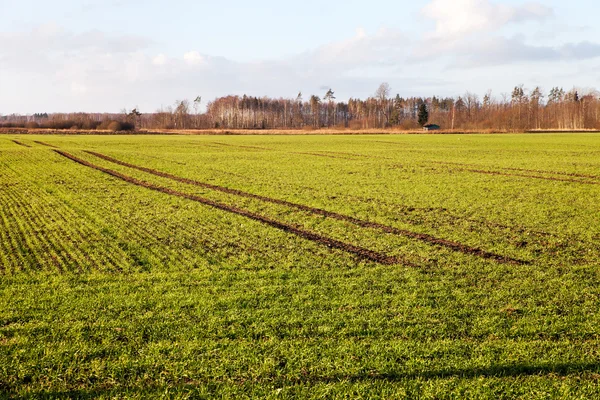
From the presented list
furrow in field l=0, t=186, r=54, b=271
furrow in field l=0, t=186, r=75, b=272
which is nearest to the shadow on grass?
furrow in field l=0, t=186, r=75, b=272

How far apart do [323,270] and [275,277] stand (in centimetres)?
129

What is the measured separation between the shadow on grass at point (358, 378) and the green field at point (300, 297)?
0.09ft

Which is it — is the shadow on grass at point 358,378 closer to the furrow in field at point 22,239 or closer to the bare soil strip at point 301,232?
the bare soil strip at point 301,232

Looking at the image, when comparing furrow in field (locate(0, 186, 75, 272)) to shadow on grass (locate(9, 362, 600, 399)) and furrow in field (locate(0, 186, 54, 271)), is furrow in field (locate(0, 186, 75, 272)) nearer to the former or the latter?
furrow in field (locate(0, 186, 54, 271))

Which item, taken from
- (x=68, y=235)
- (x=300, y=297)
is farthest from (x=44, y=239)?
(x=300, y=297)

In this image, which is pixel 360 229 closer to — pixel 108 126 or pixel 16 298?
pixel 16 298

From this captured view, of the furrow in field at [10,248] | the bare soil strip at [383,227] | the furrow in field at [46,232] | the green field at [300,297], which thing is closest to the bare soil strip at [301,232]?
the green field at [300,297]

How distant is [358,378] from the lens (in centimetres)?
693

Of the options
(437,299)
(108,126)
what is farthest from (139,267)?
(108,126)

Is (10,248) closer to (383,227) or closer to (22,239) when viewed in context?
(22,239)

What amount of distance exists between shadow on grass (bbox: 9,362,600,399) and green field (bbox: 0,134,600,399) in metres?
0.03

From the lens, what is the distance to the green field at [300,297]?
6926 mm

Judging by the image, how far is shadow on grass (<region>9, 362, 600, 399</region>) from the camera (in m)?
6.48

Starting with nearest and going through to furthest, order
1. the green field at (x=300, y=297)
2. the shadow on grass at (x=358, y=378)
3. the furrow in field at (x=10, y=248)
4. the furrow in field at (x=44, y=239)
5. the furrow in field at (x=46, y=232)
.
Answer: the shadow on grass at (x=358, y=378), the green field at (x=300, y=297), the furrow in field at (x=10, y=248), the furrow in field at (x=44, y=239), the furrow in field at (x=46, y=232)
